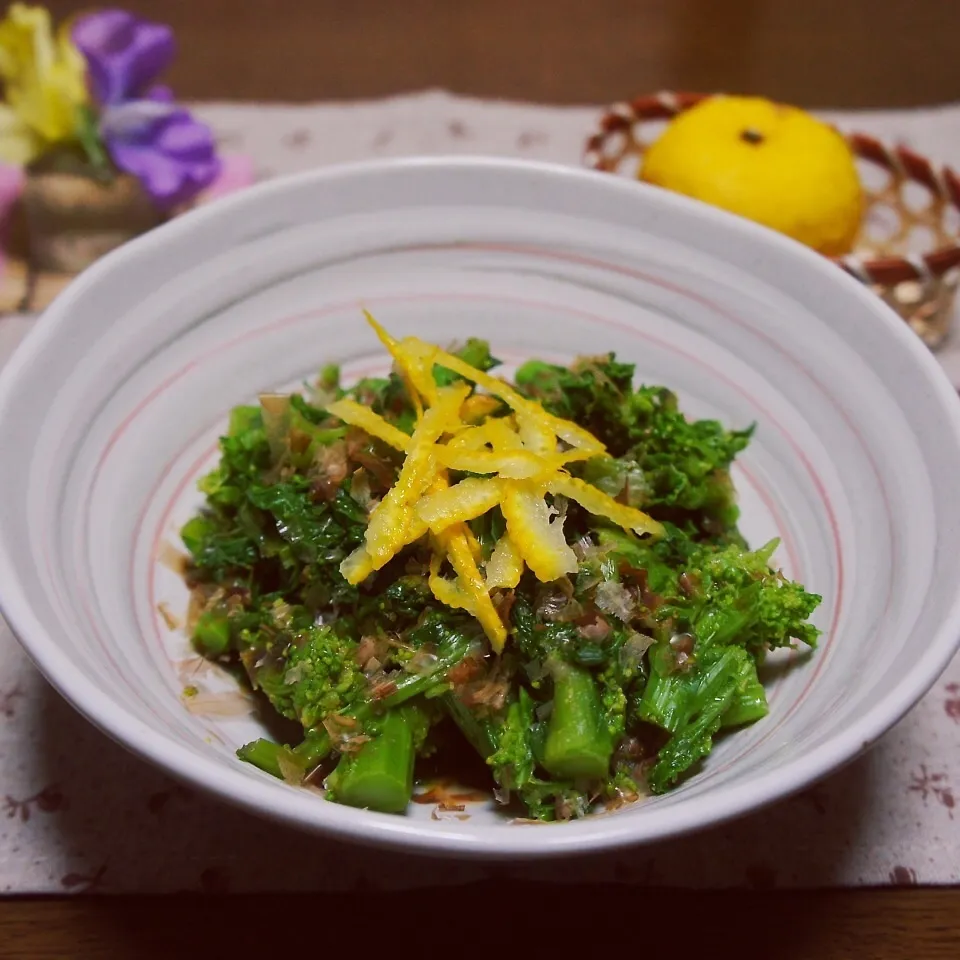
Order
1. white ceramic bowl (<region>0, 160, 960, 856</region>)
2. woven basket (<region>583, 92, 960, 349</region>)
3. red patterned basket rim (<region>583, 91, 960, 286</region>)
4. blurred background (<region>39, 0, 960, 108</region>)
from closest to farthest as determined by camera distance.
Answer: white ceramic bowl (<region>0, 160, 960, 856</region>)
woven basket (<region>583, 92, 960, 349</region>)
red patterned basket rim (<region>583, 91, 960, 286</region>)
blurred background (<region>39, 0, 960, 108</region>)

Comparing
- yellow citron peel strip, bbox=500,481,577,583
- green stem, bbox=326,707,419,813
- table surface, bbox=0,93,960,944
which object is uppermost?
yellow citron peel strip, bbox=500,481,577,583

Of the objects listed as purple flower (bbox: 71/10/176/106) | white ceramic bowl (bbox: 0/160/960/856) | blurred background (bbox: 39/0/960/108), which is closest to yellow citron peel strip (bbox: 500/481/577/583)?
white ceramic bowl (bbox: 0/160/960/856)

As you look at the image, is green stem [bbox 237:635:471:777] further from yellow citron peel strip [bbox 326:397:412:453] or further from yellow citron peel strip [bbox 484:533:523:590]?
yellow citron peel strip [bbox 326:397:412:453]

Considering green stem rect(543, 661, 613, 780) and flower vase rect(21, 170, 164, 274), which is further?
flower vase rect(21, 170, 164, 274)

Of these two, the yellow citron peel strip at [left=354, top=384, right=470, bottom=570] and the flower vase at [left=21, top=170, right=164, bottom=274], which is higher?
the yellow citron peel strip at [left=354, top=384, right=470, bottom=570]

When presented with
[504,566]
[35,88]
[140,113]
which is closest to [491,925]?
[504,566]

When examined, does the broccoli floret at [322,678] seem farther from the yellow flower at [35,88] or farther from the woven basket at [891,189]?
the yellow flower at [35,88]
